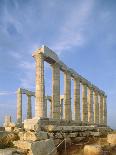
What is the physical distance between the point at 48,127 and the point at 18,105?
86.1 feet

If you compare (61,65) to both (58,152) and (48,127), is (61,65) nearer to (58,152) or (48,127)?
(48,127)

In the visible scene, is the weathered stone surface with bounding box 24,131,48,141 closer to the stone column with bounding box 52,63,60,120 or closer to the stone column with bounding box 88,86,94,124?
the stone column with bounding box 52,63,60,120

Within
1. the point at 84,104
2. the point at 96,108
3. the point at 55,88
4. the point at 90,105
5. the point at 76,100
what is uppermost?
the point at 55,88

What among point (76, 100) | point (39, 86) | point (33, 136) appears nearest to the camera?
point (33, 136)

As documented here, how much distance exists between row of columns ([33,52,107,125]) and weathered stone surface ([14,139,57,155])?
13.0 m

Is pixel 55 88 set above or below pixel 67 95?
above

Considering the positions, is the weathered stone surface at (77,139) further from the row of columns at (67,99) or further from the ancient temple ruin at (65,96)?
the row of columns at (67,99)

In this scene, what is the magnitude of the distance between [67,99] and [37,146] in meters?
19.7

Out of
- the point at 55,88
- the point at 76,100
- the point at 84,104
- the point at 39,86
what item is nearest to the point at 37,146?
the point at 39,86

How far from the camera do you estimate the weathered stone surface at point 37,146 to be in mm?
12758

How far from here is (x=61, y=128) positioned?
17.2m

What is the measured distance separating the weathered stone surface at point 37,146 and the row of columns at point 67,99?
12964 millimetres

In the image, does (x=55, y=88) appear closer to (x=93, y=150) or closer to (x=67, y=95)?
(x=67, y=95)

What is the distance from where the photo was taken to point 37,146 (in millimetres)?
13000
